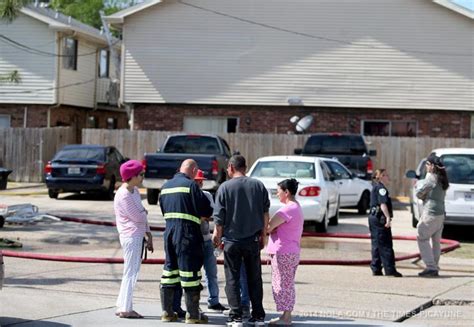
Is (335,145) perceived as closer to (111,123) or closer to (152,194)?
(152,194)

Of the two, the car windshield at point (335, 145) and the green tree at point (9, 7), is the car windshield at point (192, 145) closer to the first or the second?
the car windshield at point (335, 145)

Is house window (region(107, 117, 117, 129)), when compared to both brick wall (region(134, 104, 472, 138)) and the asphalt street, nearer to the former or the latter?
brick wall (region(134, 104, 472, 138))

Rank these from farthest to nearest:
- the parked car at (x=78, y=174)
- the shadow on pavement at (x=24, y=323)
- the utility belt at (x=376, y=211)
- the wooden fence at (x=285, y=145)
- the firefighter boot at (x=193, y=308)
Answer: the wooden fence at (x=285, y=145)
the parked car at (x=78, y=174)
the utility belt at (x=376, y=211)
the firefighter boot at (x=193, y=308)
the shadow on pavement at (x=24, y=323)

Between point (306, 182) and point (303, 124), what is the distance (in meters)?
13.5

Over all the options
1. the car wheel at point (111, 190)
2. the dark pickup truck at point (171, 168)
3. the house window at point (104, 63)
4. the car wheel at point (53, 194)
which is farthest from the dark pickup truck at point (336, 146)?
the house window at point (104, 63)

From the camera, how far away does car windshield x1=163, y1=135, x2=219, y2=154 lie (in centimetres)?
2534

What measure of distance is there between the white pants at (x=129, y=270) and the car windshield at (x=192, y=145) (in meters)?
15.6

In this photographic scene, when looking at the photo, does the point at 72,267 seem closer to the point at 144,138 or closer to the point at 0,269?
the point at 0,269

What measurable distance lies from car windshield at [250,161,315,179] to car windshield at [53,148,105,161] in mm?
8455

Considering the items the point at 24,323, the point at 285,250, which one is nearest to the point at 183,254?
the point at 285,250

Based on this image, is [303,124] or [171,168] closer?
[171,168]

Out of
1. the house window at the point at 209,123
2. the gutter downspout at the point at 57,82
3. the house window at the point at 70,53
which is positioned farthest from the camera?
the house window at the point at 70,53

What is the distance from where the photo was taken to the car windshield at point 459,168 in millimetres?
17703

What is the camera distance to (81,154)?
26.0 m
